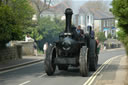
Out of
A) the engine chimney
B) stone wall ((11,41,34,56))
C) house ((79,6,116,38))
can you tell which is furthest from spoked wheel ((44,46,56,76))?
house ((79,6,116,38))

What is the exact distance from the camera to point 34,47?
1421 inches

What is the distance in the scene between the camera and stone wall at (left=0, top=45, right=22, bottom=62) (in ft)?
88.1

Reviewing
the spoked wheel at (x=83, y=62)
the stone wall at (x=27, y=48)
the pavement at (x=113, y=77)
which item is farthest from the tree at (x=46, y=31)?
the spoked wheel at (x=83, y=62)

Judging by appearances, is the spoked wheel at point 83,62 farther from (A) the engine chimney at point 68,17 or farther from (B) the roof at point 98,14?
(B) the roof at point 98,14

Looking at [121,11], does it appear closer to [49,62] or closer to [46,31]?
[49,62]

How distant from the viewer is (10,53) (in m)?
28.5

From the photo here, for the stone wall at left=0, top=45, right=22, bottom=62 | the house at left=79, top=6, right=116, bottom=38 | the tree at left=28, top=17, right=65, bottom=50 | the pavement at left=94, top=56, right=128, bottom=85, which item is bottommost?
the pavement at left=94, top=56, right=128, bottom=85

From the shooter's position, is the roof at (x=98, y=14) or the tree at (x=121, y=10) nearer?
the tree at (x=121, y=10)

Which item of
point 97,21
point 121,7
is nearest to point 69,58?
point 121,7

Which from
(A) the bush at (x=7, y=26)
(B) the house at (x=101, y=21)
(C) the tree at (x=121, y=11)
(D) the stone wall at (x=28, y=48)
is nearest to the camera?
(C) the tree at (x=121, y=11)

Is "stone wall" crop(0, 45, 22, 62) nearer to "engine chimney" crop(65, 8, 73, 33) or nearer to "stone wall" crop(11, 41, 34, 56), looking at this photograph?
"stone wall" crop(11, 41, 34, 56)

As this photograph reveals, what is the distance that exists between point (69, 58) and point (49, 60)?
104 cm

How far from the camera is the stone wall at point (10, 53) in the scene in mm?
26844

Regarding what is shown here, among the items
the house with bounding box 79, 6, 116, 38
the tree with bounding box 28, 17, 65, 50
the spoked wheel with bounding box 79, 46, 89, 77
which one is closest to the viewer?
the spoked wheel with bounding box 79, 46, 89, 77
